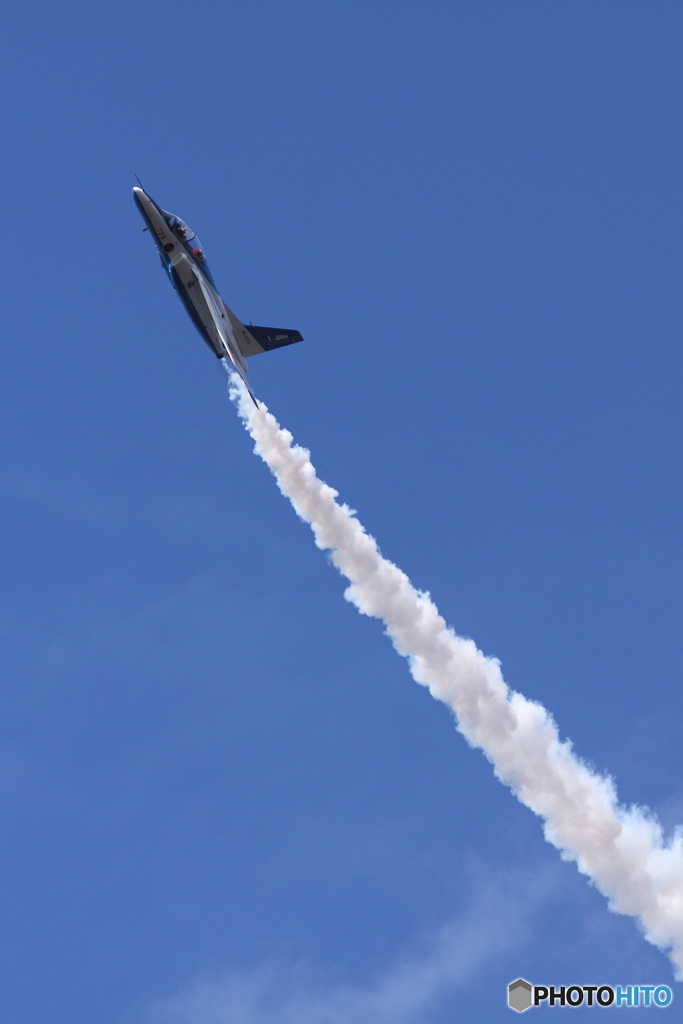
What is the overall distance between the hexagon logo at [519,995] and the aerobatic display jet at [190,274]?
36041 mm

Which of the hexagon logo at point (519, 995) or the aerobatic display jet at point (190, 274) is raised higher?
the aerobatic display jet at point (190, 274)

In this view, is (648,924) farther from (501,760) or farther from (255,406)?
(255,406)

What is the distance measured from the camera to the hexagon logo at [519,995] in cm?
7575

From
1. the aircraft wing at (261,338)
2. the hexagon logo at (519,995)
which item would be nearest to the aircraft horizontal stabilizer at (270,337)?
the aircraft wing at (261,338)

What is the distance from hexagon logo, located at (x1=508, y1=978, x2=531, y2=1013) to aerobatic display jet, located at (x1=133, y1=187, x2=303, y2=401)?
36041 millimetres

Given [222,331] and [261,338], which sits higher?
[261,338]

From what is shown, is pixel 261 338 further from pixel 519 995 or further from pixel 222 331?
pixel 519 995

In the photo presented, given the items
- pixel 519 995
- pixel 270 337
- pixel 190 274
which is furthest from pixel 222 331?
pixel 519 995

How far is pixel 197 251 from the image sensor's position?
85.9 metres

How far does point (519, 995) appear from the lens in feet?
251

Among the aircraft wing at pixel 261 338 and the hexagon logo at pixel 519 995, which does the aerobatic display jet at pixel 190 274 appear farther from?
the hexagon logo at pixel 519 995

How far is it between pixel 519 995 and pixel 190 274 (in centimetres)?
4399

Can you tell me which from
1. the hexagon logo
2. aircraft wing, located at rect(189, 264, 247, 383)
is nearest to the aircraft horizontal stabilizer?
aircraft wing, located at rect(189, 264, 247, 383)

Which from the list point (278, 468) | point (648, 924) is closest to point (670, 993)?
point (648, 924)
